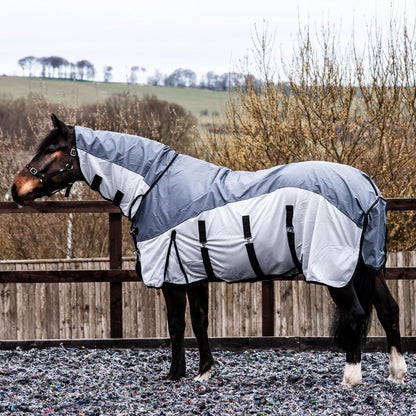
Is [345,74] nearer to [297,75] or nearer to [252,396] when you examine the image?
[297,75]

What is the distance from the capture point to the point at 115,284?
6781 millimetres

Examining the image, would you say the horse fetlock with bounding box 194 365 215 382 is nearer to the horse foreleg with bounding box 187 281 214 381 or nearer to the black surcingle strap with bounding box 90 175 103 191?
the horse foreleg with bounding box 187 281 214 381

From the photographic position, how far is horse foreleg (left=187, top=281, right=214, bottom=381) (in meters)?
5.45

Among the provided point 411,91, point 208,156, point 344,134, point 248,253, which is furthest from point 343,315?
point 208,156

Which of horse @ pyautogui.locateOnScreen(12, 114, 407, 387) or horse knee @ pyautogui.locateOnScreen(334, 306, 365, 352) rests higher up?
horse @ pyautogui.locateOnScreen(12, 114, 407, 387)

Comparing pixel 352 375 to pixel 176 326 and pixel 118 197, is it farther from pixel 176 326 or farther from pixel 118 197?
pixel 118 197

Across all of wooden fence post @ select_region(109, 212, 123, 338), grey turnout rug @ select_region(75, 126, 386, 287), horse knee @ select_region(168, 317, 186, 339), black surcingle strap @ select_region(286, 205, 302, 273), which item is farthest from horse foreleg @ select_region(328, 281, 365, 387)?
wooden fence post @ select_region(109, 212, 123, 338)

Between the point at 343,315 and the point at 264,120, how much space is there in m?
8.36

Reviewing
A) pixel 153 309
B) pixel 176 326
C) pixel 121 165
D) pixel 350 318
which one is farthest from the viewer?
pixel 153 309

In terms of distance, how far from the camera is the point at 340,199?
4766 millimetres

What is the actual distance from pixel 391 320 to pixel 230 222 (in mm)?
1426

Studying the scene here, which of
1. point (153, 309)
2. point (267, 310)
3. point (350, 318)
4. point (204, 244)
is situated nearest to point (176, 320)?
point (204, 244)

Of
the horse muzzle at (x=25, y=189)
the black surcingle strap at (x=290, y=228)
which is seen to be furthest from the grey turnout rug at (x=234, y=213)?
the horse muzzle at (x=25, y=189)

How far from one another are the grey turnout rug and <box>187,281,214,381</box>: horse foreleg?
36cm
